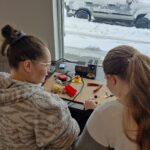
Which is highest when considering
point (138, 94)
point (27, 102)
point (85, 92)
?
point (138, 94)

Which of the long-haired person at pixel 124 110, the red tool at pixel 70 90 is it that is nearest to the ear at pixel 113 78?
the long-haired person at pixel 124 110

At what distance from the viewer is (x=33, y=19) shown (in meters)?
2.10

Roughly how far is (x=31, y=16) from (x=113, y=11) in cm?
59

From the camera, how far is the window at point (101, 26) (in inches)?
79.7

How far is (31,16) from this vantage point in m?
2.08

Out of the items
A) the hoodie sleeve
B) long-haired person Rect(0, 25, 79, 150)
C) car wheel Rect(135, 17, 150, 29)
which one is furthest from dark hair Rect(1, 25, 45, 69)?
car wheel Rect(135, 17, 150, 29)

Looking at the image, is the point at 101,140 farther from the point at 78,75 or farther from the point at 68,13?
the point at 68,13

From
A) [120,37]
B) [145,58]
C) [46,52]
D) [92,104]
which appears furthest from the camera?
[120,37]

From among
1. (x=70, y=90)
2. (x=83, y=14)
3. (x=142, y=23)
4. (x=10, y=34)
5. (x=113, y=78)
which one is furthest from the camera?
(x=83, y=14)

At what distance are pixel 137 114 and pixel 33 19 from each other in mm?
1251

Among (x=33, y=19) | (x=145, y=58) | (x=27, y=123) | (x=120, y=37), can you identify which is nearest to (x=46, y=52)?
(x=27, y=123)

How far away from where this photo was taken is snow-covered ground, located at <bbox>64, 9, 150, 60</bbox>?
213 cm

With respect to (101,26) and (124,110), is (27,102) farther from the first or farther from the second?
(101,26)

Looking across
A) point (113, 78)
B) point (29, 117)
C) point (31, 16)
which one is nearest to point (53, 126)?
point (29, 117)
